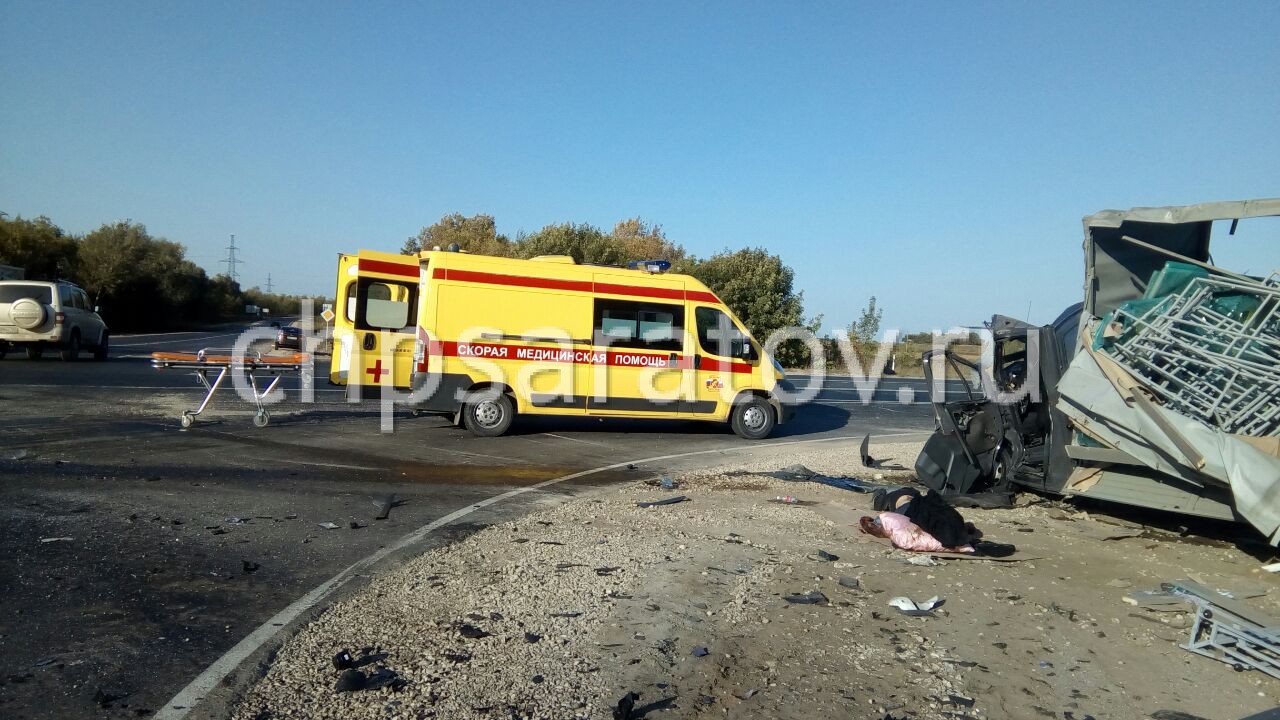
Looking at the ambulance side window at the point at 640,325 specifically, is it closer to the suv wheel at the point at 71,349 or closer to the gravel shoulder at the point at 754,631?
the gravel shoulder at the point at 754,631

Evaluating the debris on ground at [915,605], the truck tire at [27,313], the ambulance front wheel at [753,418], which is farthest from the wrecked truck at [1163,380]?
the truck tire at [27,313]

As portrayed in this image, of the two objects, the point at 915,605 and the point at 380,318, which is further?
the point at 380,318

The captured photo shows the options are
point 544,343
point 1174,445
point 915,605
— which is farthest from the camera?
point 544,343

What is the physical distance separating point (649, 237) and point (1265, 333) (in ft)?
206

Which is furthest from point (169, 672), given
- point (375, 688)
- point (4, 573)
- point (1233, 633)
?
point (1233, 633)

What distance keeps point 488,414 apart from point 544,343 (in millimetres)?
1424

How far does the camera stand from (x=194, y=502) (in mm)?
7438

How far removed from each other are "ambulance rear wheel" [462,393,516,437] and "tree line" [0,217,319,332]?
38.1m

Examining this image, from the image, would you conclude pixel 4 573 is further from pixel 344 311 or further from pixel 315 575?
pixel 344 311

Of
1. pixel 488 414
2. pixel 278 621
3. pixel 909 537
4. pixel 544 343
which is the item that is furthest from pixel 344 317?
pixel 909 537

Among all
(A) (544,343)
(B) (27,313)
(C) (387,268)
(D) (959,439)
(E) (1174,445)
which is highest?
(C) (387,268)

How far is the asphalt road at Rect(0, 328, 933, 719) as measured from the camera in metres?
4.14

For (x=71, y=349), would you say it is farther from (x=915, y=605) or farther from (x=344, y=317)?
(x=915, y=605)

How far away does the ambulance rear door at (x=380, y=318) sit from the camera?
1370 cm
